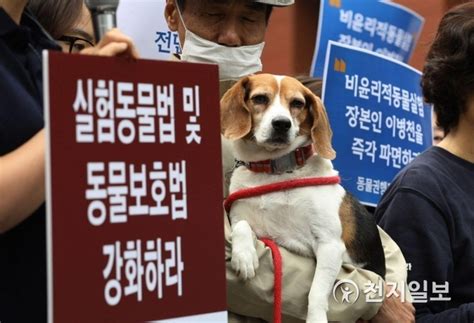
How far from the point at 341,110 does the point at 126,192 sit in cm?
262

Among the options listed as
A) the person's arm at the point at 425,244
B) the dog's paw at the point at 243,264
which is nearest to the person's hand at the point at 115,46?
the dog's paw at the point at 243,264

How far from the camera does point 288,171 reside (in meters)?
2.40

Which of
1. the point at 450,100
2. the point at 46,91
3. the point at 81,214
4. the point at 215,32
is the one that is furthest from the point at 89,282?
the point at 450,100

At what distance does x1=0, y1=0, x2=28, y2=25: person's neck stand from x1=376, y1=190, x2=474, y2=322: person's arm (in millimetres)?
1524

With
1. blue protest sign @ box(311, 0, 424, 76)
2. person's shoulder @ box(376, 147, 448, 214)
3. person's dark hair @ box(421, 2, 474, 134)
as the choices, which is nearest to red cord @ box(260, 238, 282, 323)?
person's shoulder @ box(376, 147, 448, 214)

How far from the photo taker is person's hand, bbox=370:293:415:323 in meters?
2.40

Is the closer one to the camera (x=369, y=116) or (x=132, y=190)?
(x=132, y=190)

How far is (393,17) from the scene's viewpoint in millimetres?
4773

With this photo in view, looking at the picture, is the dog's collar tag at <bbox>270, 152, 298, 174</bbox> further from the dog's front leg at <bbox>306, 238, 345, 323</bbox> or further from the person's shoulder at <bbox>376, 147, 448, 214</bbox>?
the person's shoulder at <bbox>376, 147, 448, 214</bbox>

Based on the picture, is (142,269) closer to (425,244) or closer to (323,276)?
(323,276)

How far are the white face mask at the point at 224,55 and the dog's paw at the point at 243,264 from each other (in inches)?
29.5

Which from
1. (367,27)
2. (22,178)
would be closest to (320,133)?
(22,178)

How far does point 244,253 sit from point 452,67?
1324mm

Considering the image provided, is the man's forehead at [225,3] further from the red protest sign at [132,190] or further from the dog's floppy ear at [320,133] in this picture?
the red protest sign at [132,190]
